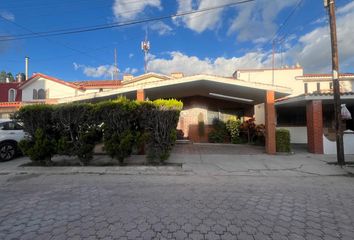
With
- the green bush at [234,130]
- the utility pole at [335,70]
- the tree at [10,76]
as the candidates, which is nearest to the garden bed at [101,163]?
the utility pole at [335,70]

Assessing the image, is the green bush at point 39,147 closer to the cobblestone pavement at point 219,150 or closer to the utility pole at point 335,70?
the cobblestone pavement at point 219,150

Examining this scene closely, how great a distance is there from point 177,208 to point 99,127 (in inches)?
203

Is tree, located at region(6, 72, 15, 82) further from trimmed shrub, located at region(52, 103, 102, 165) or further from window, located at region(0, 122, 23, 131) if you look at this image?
trimmed shrub, located at region(52, 103, 102, 165)

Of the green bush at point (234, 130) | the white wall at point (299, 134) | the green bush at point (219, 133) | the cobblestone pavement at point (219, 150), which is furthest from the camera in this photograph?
the white wall at point (299, 134)

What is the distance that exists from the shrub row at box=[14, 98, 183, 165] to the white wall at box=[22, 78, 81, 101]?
1914 centimetres

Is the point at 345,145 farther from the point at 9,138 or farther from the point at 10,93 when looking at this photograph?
the point at 10,93

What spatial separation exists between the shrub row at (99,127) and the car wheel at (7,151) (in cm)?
241

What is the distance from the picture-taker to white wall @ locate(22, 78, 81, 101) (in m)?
27.1

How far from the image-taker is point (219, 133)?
17.2 meters

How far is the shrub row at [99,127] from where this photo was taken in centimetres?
884

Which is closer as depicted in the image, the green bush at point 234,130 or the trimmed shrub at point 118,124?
the trimmed shrub at point 118,124

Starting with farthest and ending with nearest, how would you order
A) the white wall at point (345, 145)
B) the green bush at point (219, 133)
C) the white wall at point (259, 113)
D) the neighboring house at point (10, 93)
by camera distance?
the neighboring house at point (10, 93) → the white wall at point (259, 113) → the green bush at point (219, 133) → the white wall at point (345, 145)

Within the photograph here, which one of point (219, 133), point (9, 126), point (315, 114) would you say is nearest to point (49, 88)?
point (9, 126)

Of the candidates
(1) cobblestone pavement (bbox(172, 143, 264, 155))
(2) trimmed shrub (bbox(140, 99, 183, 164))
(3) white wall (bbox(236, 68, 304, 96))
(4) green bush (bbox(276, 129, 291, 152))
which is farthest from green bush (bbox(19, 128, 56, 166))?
(3) white wall (bbox(236, 68, 304, 96))
